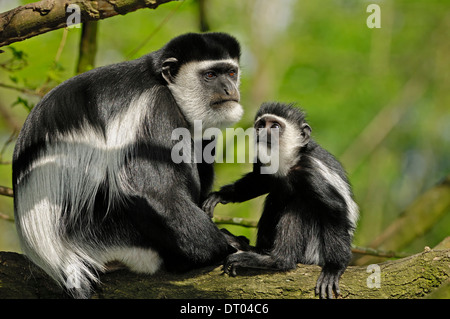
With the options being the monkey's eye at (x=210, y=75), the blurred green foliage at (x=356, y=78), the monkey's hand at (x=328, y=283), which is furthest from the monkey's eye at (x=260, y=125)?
the blurred green foliage at (x=356, y=78)

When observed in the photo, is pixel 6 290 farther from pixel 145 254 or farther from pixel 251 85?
pixel 251 85

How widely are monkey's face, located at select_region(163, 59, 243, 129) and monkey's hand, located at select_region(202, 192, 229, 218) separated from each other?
557 mm

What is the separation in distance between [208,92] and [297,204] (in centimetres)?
113

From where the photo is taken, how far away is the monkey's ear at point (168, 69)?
382 cm

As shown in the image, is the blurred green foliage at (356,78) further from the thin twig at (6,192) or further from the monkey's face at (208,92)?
the thin twig at (6,192)

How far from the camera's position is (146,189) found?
3391mm

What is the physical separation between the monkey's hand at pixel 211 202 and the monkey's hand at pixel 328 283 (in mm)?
1126

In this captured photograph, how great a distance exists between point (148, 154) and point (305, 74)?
8.37 meters

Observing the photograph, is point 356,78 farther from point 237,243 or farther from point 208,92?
point 237,243

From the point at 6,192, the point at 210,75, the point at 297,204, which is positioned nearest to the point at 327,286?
the point at 297,204

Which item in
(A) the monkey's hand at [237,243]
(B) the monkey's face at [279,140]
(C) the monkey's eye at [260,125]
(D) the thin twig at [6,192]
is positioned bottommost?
(A) the monkey's hand at [237,243]

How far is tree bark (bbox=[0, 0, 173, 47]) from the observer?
2928mm

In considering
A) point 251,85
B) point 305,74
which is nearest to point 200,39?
point 251,85

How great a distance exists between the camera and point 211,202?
413 centimetres
